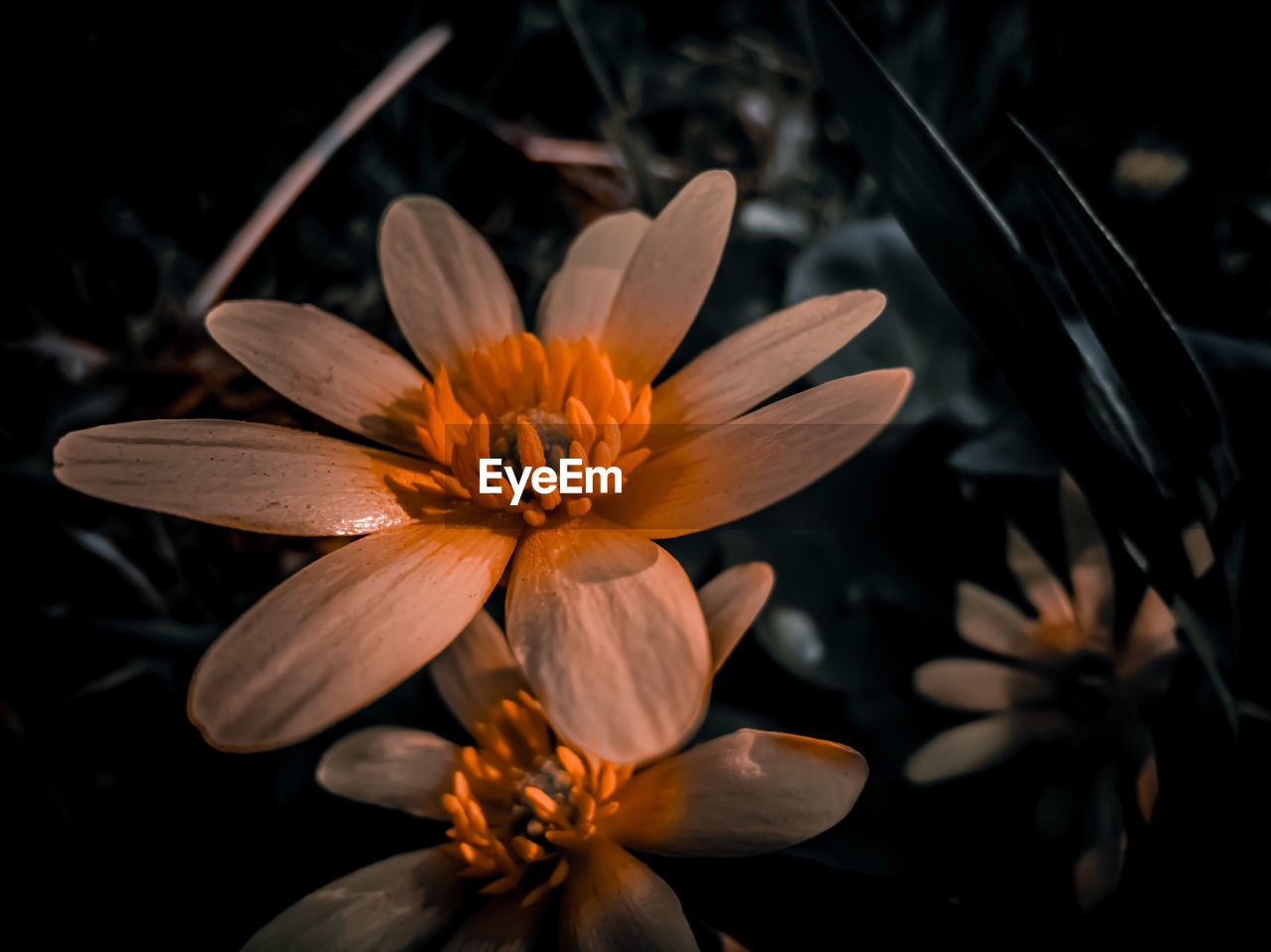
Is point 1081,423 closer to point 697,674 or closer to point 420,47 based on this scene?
point 697,674

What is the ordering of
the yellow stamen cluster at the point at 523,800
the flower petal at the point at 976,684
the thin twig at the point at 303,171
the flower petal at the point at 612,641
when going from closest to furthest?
1. the flower petal at the point at 612,641
2. the yellow stamen cluster at the point at 523,800
3. the flower petal at the point at 976,684
4. the thin twig at the point at 303,171

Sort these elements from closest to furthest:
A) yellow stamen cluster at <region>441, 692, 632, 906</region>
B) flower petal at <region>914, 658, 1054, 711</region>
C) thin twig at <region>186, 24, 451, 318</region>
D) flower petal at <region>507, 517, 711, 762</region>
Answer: flower petal at <region>507, 517, 711, 762</region>
yellow stamen cluster at <region>441, 692, 632, 906</region>
flower petal at <region>914, 658, 1054, 711</region>
thin twig at <region>186, 24, 451, 318</region>

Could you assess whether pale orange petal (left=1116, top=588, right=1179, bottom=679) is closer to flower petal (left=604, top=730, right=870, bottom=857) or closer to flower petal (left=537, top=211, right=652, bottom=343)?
flower petal (left=604, top=730, right=870, bottom=857)

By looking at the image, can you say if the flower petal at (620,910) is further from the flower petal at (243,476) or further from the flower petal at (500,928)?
the flower petal at (243,476)

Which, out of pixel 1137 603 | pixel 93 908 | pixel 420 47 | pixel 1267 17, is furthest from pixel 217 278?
pixel 1267 17

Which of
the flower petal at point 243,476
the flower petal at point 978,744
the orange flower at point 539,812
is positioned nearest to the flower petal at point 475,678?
the orange flower at point 539,812

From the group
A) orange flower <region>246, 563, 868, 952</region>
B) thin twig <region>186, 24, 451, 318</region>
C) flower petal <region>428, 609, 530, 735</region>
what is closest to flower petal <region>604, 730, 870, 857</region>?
orange flower <region>246, 563, 868, 952</region>

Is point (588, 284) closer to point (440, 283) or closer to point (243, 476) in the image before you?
point (440, 283)
